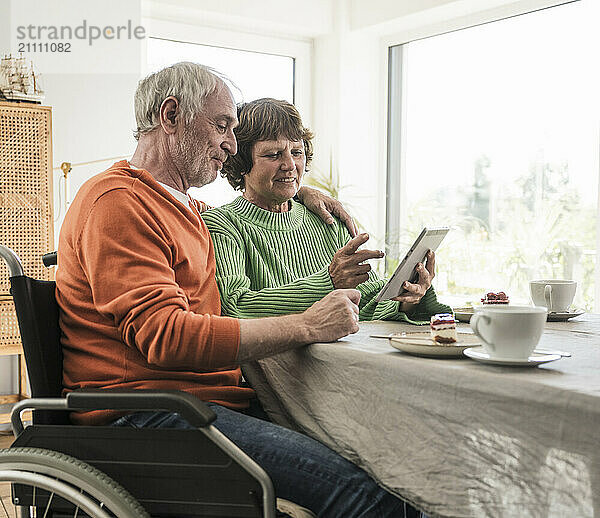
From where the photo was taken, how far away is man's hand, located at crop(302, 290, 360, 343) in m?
1.30

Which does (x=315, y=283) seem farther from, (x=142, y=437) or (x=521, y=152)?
(x=521, y=152)

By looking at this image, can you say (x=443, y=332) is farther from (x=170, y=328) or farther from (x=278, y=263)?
(x=278, y=263)

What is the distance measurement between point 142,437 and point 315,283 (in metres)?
0.52

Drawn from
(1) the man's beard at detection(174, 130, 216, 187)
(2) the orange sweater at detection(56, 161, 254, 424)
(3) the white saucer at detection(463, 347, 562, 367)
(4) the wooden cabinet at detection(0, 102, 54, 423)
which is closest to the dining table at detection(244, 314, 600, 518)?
(3) the white saucer at detection(463, 347, 562, 367)

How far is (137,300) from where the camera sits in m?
1.26

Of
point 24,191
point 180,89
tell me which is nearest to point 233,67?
point 24,191

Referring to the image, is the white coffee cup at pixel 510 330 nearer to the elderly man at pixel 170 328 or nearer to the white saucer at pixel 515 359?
the white saucer at pixel 515 359

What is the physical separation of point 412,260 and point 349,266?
143 mm

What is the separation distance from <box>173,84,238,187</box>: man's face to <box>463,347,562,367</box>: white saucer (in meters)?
0.76

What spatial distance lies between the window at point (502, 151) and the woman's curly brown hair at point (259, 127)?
184 cm

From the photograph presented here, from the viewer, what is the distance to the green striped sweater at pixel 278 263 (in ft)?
5.05

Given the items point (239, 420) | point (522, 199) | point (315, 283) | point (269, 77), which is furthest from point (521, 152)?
point (239, 420)

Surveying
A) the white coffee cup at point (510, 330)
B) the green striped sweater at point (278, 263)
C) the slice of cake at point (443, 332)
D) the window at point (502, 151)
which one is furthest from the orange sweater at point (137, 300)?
the window at point (502, 151)

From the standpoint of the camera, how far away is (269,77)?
13.7 feet
